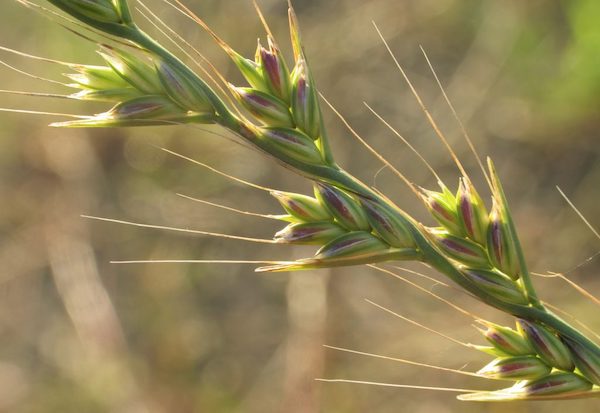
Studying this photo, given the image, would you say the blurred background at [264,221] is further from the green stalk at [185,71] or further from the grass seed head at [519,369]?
the green stalk at [185,71]

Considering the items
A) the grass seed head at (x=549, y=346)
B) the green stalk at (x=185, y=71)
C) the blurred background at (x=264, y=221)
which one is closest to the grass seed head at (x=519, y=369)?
the grass seed head at (x=549, y=346)

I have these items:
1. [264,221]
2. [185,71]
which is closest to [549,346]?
[185,71]

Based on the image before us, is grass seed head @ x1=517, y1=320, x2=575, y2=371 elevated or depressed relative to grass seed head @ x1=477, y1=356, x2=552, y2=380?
elevated

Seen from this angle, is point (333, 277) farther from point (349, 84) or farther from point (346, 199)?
point (346, 199)

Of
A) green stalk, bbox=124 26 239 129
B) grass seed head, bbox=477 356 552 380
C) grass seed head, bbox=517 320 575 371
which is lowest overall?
grass seed head, bbox=477 356 552 380

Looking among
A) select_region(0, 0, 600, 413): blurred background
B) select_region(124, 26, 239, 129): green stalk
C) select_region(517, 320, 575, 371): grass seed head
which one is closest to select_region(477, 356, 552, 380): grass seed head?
select_region(517, 320, 575, 371): grass seed head

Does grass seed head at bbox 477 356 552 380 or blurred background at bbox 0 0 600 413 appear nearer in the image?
grass seed head at bbox 477 356 552 380

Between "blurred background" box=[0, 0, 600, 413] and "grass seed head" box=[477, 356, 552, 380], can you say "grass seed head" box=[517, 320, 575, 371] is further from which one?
"blurred background" box=[0, 0, 600, 413]

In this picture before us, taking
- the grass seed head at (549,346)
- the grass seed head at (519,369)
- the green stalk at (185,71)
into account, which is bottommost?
the grass seed head at (519,369)
